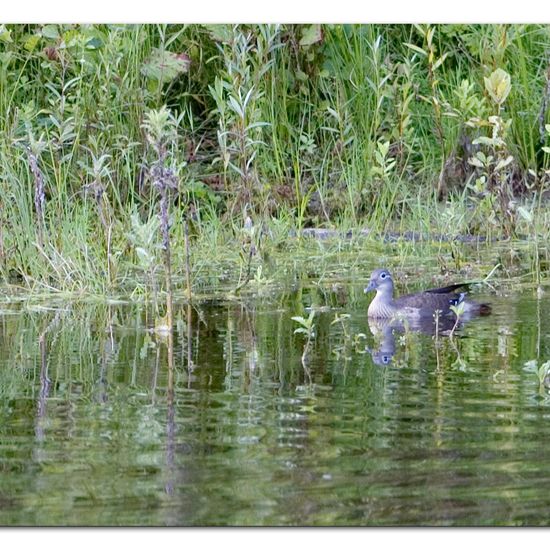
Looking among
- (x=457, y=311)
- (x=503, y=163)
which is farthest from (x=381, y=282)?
(x=503, y=163)

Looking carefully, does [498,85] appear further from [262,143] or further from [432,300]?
[432,300]

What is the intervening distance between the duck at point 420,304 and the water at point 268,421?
0.17 meters

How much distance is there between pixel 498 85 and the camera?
827 cm

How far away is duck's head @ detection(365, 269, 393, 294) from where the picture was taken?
7.43m

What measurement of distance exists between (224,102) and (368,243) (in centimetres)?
123

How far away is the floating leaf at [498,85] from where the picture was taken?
820 centimetres

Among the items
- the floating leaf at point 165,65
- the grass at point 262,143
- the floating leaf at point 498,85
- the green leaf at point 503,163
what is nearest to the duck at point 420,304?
the grass at point 262,143

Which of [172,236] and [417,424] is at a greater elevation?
[172,236]

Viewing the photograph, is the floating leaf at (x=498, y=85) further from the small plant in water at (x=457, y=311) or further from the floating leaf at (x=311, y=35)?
the small plant in water at (x=457, y=311)

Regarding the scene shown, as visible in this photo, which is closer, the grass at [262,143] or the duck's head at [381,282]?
the duck's head at [381,282]
